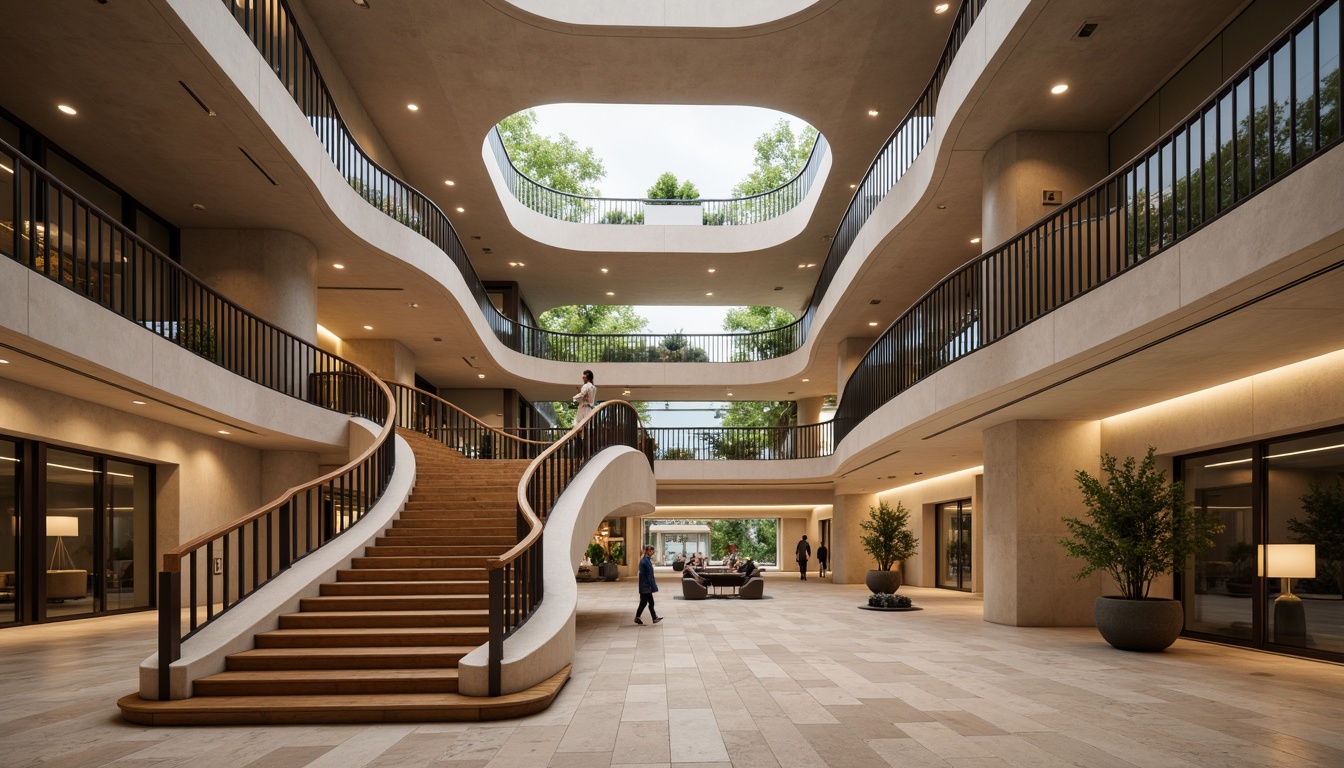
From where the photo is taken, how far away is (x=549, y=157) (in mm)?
44656

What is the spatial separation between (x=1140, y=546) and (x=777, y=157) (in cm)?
3905

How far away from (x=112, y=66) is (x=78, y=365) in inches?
148

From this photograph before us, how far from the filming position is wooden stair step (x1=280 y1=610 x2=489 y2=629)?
9320 millimetres

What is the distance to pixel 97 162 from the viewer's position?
551 inches

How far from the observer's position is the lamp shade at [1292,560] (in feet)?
32.0

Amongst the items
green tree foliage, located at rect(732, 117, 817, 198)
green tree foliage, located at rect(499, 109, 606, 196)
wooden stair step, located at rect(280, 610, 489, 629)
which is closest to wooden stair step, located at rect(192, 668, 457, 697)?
wooden stair step, located at rect(280, 610, 489, 629)

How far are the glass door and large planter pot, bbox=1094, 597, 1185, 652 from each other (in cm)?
1224

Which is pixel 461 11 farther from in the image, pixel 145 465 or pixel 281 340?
pixel 145 465

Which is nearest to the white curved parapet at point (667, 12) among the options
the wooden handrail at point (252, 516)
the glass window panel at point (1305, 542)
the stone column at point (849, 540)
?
the wooden handrail at point (252, 516)

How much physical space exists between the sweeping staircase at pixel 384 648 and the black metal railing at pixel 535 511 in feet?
1.74

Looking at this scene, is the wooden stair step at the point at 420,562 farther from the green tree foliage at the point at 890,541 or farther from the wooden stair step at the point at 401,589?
the green tree foliage at the point at 890,541

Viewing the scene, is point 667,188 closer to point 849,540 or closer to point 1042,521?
point 849,540

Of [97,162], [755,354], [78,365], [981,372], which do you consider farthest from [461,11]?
[755,354]

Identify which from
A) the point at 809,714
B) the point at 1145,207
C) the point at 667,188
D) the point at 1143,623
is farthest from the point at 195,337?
the point at 667,188
